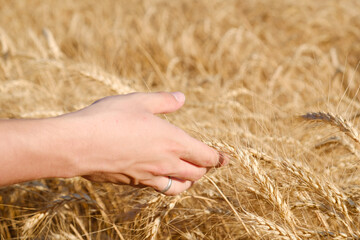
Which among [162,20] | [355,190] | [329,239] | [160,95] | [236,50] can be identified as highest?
[162,20]

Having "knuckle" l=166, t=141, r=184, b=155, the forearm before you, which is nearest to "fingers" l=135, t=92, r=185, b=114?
"knuckle" l=166, t=141, r=184, b=155

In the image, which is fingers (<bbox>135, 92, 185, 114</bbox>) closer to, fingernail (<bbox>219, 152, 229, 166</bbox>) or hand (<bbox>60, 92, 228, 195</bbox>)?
hand (<bbox>60, 92, 228, 195</bbox>)

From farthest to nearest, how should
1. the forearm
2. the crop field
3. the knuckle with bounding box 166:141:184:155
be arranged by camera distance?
the crop field
the knuckle with bounding box 166:141:184:155
the forearm

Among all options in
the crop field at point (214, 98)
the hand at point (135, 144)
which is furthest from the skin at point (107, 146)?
the crop field at point (214, 98)

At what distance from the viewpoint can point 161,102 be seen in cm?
106

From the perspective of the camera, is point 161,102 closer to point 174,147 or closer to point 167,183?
point 174,147

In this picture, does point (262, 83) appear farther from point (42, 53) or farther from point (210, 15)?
point (42, 53)

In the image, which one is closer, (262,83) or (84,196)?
(84,196)

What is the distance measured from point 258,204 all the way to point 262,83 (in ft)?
6.00

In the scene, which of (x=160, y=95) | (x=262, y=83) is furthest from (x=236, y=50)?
(x=160, y=95)

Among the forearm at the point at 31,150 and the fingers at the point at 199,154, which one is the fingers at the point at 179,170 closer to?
the fingers at the point at 199,154

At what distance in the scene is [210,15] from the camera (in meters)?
3.86

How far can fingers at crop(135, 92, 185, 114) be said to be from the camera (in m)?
1.04

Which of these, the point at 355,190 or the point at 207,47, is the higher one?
the point at 207,47
